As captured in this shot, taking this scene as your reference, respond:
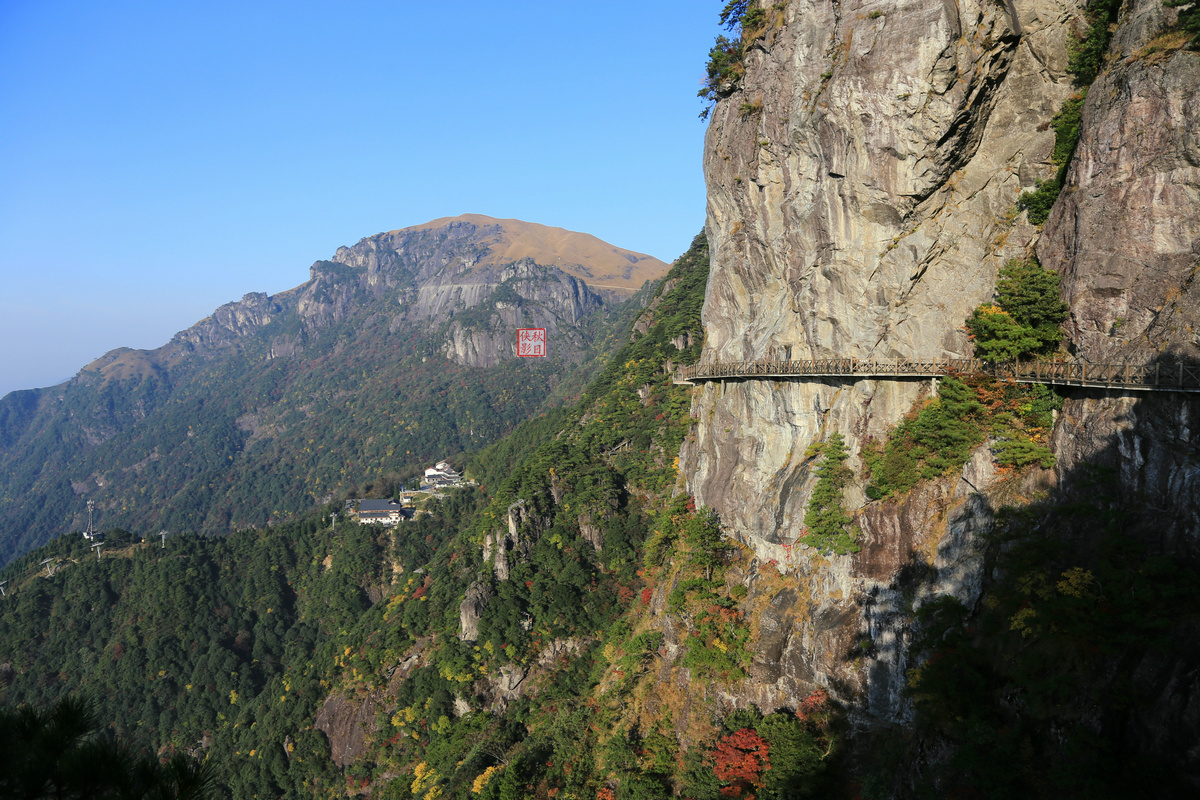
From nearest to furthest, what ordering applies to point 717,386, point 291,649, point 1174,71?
point 1174,71 → point 717,386 → point 291,649

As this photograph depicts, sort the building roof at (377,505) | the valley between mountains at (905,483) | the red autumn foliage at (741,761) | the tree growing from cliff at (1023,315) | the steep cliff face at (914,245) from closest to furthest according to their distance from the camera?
the valley between mountains at (905,483), the steep cliff face at (914,245), the tree growing from cliff at (1023,315), the red autumn foliage at (741,761), the building roof at (377,505)

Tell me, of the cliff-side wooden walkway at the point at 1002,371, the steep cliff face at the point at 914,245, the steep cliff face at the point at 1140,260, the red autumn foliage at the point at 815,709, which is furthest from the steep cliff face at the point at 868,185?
the red autumn foliage at the point at 815,709

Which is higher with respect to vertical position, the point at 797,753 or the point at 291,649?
the point at 797,753

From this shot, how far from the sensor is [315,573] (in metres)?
104

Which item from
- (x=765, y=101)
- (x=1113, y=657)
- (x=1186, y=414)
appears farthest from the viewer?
(x=765, y=101)

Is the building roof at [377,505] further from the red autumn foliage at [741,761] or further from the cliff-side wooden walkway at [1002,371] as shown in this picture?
the red autumn foliage at [741,761]

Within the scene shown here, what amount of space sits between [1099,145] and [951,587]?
15.4 meters

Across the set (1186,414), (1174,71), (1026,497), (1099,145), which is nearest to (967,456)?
(1026,497)

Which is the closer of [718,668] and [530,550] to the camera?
[718,668]

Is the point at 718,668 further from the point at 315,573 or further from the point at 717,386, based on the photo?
the point at 315,573

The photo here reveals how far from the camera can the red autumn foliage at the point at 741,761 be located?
26.2 m

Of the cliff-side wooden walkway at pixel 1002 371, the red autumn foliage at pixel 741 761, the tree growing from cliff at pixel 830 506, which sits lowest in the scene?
the red autumn foliage at pixel 741 761

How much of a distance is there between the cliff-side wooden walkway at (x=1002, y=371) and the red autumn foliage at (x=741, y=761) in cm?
1645

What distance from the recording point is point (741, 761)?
2686 cm
